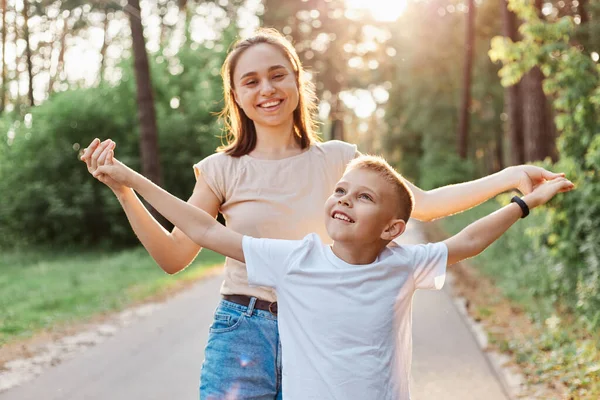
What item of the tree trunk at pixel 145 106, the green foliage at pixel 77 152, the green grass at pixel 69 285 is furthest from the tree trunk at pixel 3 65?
the green grass at pixel 69 285

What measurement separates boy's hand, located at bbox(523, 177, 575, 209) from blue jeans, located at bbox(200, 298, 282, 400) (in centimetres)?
105

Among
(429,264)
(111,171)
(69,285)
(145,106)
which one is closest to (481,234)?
(429,264)

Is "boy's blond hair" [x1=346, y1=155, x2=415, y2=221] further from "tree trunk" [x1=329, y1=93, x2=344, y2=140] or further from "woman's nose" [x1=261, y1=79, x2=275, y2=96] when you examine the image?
"tree trunk" [x1=329, y1=93, x2=344, y2=140]

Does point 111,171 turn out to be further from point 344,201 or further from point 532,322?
point 532,322

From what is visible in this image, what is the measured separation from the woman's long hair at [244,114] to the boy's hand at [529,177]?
2.78ft

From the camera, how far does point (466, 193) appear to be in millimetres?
3229

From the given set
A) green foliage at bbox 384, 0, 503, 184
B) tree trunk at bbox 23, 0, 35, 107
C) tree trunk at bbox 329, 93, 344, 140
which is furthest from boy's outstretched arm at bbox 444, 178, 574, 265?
tree trunk at bbox 329, 93, 344, 140

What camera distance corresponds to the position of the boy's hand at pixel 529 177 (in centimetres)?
310

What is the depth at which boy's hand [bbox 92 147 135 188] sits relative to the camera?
259 cm

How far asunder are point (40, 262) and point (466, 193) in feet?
49.7

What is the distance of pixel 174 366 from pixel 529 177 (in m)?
4.65

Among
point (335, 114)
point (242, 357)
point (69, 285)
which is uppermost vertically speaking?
point (335, 114)

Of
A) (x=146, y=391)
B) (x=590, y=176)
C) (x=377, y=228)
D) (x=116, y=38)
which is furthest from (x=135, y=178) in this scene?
(x=116, y=38)

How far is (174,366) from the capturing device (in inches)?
276
